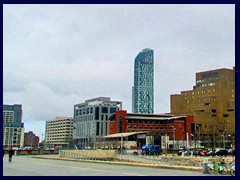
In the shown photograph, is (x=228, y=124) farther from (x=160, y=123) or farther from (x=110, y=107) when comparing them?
(x=110, y=107)

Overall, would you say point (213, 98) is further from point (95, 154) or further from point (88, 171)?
point (88, 171)

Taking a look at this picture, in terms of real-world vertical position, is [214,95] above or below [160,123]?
above

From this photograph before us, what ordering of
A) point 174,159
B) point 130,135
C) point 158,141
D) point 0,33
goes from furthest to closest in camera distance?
point 130,135
point 158,141
point 174,159
point 0,33

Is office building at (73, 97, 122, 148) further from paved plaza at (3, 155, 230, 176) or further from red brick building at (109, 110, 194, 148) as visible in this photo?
paved plaza at (3, 155, 230, 176)

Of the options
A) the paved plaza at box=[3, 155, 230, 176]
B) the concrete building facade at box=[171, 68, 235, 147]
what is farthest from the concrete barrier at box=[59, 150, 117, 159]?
the concrete building facade at box=[171, 68, 235, 147]

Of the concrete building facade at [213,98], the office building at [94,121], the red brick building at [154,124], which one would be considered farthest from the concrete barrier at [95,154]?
the office building at [94,121]

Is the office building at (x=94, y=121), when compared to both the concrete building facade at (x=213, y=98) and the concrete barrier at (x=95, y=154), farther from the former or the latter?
the concrete barrier at (x=95, y=154)

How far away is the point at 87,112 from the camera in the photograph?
19462 centimetres

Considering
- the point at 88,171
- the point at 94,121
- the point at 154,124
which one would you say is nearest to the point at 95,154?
the point at 88,171

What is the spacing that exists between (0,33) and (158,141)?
92.9 meters

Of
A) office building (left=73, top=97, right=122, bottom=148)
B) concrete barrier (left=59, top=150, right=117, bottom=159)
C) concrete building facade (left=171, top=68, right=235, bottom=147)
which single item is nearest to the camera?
concrete barrier (left=59, top=150, right=117, bottom=159)

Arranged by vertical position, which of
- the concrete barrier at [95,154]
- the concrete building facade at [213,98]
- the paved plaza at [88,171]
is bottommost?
the concrete barrier at [95,154]

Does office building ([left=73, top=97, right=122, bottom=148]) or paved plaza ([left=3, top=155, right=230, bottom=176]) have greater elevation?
office building ([left=73, top=97, right=122, bottom=148])
